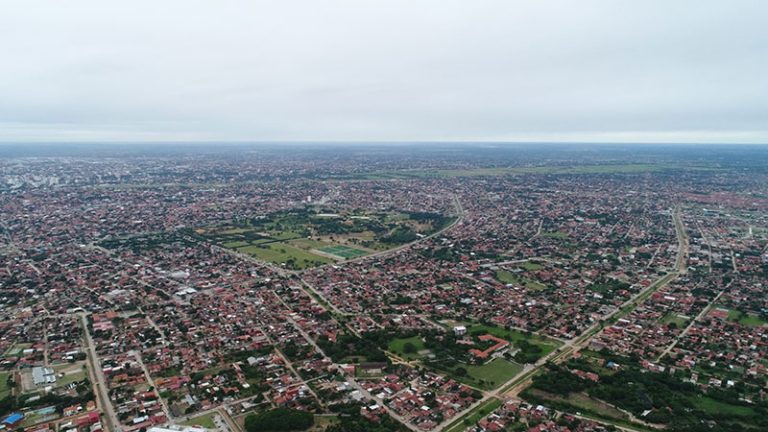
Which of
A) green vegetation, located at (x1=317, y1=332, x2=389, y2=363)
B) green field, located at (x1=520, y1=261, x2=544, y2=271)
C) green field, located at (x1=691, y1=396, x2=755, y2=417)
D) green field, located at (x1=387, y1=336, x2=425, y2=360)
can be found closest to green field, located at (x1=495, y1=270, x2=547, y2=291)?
green field, located at (x1=520, y1=261, x2=544, y2=271)

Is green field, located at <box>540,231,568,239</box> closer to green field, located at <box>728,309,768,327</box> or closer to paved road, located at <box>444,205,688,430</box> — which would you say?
paved road, located at <box>444,205,688,430</box>

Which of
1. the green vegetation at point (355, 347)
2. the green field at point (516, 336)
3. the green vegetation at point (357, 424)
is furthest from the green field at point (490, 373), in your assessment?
the green vegetation at point (357, 424)

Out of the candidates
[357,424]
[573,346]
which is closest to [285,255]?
[573,346]

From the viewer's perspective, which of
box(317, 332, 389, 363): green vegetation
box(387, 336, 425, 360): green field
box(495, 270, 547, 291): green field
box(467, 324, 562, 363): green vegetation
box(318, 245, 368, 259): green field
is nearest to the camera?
box(317, 332, 389, 363): green vegetation

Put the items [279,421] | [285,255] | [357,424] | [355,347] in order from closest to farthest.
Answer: [279,421], [357,424], [355,347], [285,255]

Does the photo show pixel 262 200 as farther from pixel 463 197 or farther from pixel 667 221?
pixel 667 221

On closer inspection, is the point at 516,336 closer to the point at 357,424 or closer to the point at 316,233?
the point at 357,424

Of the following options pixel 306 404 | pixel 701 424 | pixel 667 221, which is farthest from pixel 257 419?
pixel 667 221
